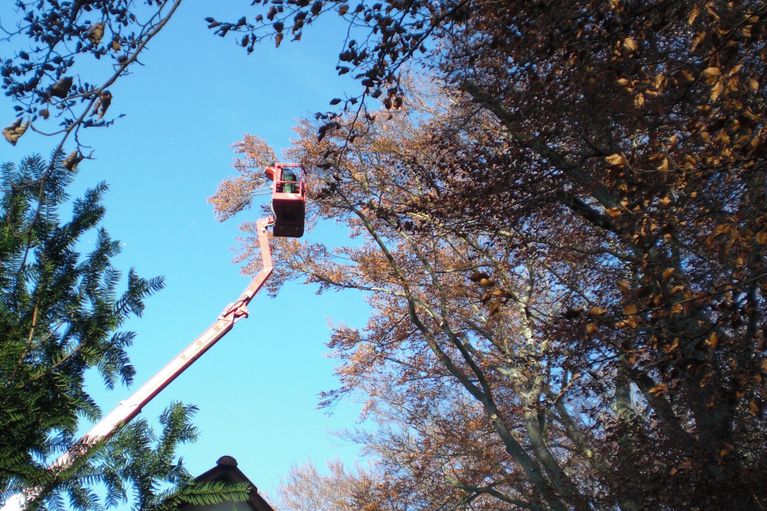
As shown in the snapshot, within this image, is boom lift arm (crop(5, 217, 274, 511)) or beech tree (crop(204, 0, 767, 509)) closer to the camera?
beech tree (crop(204, 0, 767, 509))

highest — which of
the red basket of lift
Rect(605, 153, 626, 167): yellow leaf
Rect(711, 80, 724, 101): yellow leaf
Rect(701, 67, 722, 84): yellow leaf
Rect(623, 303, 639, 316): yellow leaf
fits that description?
the red basket of lift

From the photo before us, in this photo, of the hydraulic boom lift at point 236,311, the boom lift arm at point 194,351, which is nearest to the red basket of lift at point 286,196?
the hydraulic boom lift at point 236,311

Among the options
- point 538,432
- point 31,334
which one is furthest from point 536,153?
point 31,334

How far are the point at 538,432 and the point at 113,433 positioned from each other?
8.12 meters

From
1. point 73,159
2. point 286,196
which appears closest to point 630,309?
point 73,159

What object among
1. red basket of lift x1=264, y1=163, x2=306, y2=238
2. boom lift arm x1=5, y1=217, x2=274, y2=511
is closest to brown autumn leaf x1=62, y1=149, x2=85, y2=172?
boom lift arm x1=5, y1=217, x2=274, y2=511

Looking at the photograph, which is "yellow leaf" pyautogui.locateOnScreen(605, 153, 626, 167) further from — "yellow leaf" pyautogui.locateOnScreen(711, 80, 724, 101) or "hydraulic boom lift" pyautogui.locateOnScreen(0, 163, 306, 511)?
"hydraulic boom lift" pyautogui.locateOnScreen(0, 163, 306, 511)

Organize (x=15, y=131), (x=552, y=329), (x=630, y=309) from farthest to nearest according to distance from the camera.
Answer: (x=552, y=329), (x=630, y=309), (x=15, y=131)

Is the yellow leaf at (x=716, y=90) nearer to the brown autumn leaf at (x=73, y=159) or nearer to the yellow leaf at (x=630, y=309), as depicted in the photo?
the yellow leaf at (x=630, y=309)

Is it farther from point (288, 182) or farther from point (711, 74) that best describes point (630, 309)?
point (288, 182)

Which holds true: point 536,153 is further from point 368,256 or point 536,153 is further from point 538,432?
point 368,256

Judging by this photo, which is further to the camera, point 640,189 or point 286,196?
point 286,196

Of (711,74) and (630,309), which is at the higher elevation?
(711,74)

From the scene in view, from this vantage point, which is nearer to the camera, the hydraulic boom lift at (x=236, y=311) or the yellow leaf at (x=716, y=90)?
the yellow leaf at (x=716, y=90)
